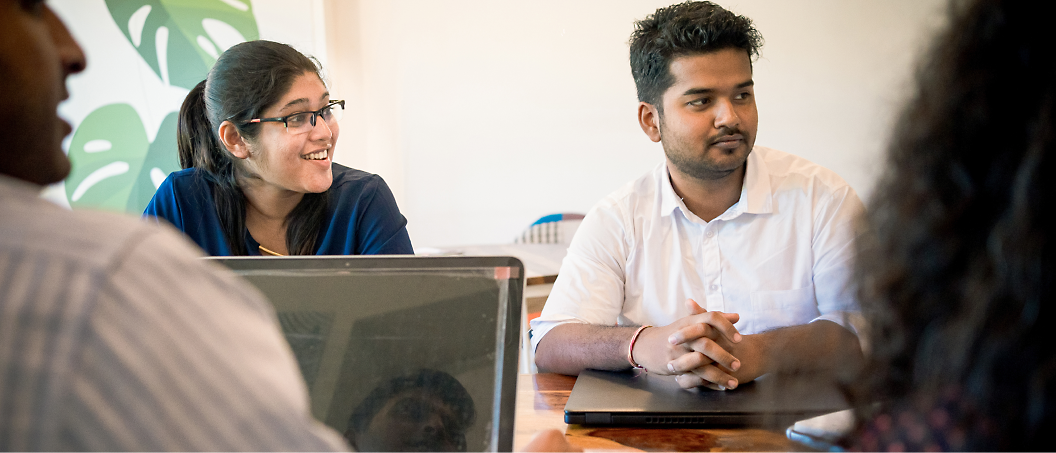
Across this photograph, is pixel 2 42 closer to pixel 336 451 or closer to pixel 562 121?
pixel 336 451

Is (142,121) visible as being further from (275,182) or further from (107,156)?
(275,182)

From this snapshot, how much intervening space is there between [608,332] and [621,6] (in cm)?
308

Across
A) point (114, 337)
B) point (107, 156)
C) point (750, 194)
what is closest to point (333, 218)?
point (750, 194)

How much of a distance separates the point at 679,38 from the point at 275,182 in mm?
1052

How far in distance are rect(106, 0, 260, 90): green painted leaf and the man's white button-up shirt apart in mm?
2475

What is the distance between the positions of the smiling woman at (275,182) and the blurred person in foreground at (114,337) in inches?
54.1

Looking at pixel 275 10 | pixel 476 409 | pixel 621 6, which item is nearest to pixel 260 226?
pixel 476 409

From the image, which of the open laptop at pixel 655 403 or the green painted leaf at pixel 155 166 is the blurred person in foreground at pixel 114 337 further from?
the green painted leaf at pixel 155 166

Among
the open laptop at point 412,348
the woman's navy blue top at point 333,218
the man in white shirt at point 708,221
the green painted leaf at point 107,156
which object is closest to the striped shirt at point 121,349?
the open laptop at point 412,348

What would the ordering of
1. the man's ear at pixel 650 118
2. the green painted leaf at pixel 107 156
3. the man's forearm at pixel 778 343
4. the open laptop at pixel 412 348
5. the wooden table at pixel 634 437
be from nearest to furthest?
1. the open laptop at pixel 412 348
2. the wooden table at pixel 634 437
3. the man's forearm at pixel 778 343
4. the man's ear at pixel 650 118
5. the green painted leaf at pixel 107 156

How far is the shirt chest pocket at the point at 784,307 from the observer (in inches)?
64.0

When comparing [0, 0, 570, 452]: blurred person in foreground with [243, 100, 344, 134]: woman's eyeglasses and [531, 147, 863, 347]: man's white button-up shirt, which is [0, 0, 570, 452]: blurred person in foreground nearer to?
[531, 147, 863, 347]: man's white button-up shirt

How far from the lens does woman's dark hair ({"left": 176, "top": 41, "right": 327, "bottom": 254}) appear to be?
1775 millimetres

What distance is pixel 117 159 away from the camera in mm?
3164
